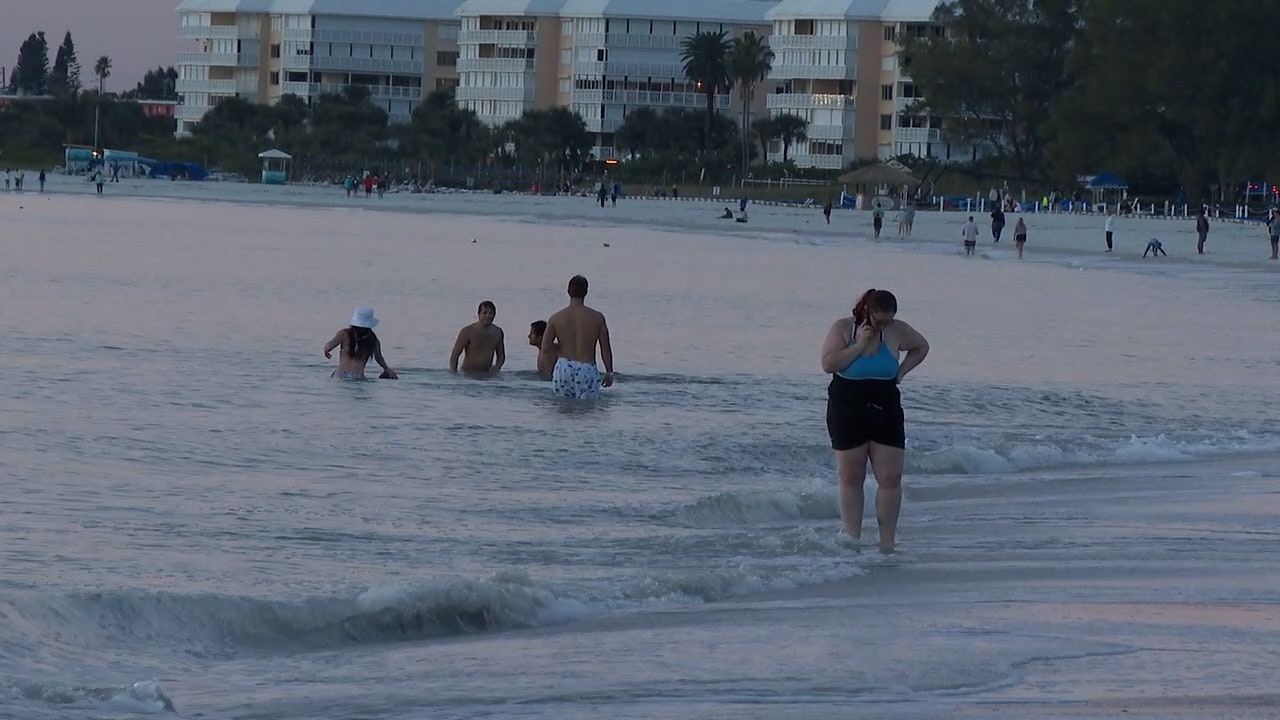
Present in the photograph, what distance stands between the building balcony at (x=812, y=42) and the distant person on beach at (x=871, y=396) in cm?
12240

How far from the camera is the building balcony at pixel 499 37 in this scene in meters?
144

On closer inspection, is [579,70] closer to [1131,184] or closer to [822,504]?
[1131,184]

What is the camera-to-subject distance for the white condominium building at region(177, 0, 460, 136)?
493 feet

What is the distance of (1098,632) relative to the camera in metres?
7.10

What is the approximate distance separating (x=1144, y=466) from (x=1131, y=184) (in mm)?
87744

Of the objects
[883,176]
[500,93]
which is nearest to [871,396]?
[883,176]

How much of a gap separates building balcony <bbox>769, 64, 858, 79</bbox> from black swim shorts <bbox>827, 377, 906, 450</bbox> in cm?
12224

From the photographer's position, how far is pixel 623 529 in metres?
9.92

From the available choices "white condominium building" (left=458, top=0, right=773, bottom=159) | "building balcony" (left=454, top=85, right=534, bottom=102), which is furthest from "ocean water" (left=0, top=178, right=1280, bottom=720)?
"building balcony" (left=454, top=85, right=534, bottom=102)

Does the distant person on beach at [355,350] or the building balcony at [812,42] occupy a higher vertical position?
the building balcony at [812,42]

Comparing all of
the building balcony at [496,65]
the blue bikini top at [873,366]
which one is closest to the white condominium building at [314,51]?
the building balcony at [496,65]

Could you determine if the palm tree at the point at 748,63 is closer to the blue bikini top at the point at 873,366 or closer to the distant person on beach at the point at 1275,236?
the distant person on beach at the point at 1275,236

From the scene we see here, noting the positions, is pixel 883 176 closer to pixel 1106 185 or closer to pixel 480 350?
pixel 1106 185

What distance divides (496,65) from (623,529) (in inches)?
5359
